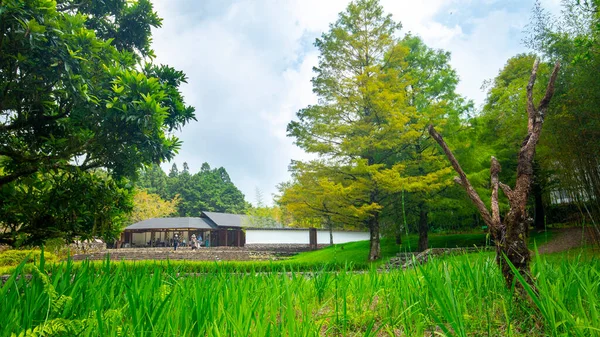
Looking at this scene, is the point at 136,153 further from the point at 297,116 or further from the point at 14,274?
the point at 297,116

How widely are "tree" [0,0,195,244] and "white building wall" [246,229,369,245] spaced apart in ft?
89.7

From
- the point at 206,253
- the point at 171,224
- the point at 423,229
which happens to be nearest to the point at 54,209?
the point at 423,229

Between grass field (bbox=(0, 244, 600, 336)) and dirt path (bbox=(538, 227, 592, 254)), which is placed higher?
grass field (bbox=(0, 244, 600, 336))

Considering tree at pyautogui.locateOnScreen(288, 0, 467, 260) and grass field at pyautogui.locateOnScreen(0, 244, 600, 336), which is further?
tree at pyautogui.locateOnScreen(288, 0, 467, 260)

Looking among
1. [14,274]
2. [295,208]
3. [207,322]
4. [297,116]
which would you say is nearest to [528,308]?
[207,322]

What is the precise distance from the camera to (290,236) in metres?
34.2

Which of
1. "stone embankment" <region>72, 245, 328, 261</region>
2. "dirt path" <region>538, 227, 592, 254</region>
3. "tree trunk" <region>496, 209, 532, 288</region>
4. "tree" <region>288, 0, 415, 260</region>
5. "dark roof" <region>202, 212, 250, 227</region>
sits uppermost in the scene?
"tree" <region>288, 0, 415, 260</region>

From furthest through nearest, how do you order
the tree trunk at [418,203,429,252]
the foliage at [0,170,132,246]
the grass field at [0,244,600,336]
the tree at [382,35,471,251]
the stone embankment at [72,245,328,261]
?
the stone embankment at [72,245,328,261] → the tree trunk at [418,203,429,252] → the tree at [382,35,471,251] → the foliage at [0,170,132,246] → the grass field at [0,244,600,336]

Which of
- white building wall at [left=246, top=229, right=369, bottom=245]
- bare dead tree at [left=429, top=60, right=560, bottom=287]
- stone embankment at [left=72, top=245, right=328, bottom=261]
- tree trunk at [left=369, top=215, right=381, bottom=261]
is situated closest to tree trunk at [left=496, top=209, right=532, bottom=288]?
bare dead tree at [left=429, top=60, right=560, bottom=287]

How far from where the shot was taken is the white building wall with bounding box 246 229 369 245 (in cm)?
3306

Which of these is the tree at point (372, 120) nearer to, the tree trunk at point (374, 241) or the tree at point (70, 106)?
the tree trunk at point (374, 241)

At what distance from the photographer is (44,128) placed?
583 cm

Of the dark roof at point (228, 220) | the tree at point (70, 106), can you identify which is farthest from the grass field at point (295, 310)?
the dark roof at point (228, 220)

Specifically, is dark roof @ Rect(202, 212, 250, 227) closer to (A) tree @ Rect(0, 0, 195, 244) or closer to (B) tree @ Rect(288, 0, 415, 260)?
(B) tree @ Rect(288, 0, 415, 260)
